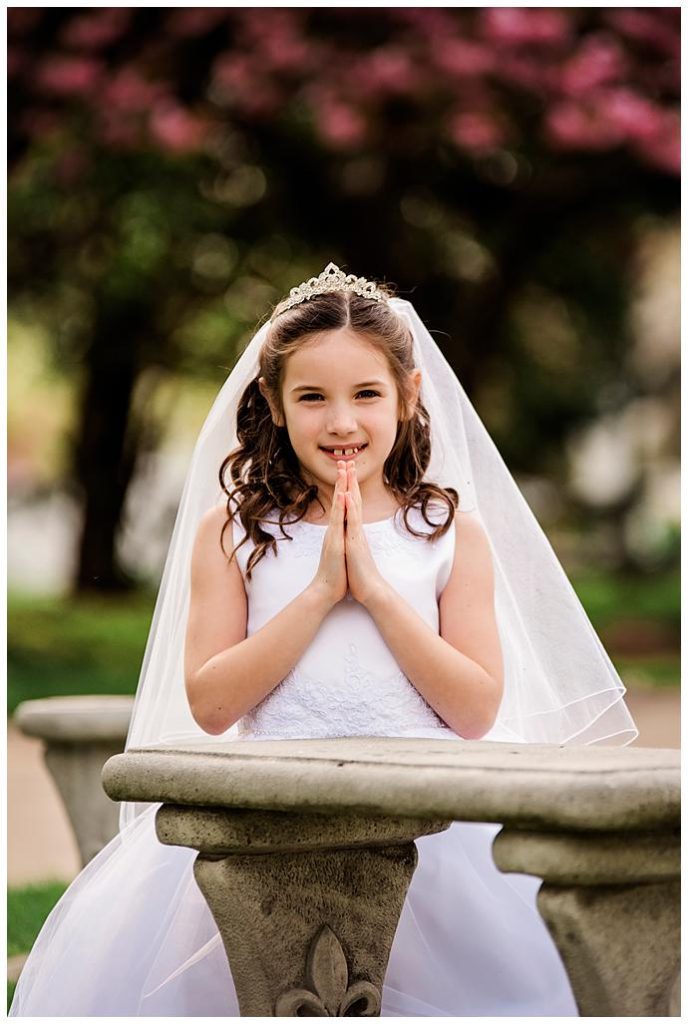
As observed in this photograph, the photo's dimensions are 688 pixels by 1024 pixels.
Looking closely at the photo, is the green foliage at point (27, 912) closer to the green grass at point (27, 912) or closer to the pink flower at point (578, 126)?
the green grass at point (27, 912)

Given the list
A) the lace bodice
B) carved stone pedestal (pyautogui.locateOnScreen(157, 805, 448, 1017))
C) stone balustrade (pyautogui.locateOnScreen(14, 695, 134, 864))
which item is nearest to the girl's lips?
the lace bodice

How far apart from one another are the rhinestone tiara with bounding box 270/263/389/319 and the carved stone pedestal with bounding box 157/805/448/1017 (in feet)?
3.95

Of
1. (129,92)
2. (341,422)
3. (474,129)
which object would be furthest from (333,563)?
(474,129)

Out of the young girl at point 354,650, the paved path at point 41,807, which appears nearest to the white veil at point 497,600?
the young girl at point 354,650

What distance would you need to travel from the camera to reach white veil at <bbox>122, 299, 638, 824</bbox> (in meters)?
3.65

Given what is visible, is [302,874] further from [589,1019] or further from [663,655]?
[663,655]

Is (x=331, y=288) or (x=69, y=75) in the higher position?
(x=69, y=75)

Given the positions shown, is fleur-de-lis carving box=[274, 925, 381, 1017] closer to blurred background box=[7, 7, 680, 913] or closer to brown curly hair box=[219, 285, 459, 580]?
brown curly hair box=[219, 285, 459, 580]

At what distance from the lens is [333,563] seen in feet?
10.2

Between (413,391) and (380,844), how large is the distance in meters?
1.03

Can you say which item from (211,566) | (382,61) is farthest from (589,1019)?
(382,61)

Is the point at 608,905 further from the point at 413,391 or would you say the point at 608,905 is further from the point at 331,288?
the point at 331,288

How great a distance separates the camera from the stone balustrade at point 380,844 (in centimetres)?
227

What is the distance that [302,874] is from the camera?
2.96 meters
